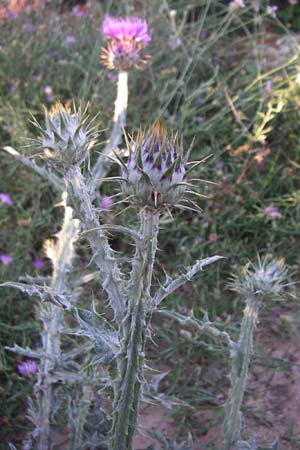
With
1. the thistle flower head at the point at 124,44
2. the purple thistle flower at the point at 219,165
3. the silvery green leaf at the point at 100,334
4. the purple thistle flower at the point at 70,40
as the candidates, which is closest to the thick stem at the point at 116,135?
the thistle flower head at the point at 124,44

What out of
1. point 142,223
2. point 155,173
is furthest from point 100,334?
point 155,173

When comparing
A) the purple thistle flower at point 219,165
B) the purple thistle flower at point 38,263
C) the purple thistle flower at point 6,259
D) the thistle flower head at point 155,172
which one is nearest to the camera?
the thistle flower head at point 155,172

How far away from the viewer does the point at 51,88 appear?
139 inches

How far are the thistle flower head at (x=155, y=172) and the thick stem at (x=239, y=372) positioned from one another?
0.60 m

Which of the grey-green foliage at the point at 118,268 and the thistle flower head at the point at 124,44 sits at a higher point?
the thistle flower head at the point at 124,44

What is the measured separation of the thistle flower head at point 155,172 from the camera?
119cm

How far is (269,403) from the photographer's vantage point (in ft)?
7.43

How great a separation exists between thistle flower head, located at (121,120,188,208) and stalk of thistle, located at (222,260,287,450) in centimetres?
55

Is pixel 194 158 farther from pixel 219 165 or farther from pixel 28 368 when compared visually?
pixel 28 368

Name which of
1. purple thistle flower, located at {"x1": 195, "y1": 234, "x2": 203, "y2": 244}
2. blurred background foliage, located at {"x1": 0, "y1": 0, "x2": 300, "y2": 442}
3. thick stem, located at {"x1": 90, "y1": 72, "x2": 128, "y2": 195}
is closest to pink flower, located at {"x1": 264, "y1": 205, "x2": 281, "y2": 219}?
blurred background foliage, located at {"x1": 0, "y1": 0, "x2": 300, "y2": 442}

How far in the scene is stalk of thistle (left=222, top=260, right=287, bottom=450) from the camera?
5.50 ft

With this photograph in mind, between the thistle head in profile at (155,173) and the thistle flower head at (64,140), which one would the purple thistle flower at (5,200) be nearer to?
the thistle flower head at (64,140)

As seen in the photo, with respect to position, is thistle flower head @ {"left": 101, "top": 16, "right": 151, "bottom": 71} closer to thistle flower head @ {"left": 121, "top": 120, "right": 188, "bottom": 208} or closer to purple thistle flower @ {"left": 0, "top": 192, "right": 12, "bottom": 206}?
purple thistle flower @ {"left": 0, "top": 192, "right": 12, "bottom": 206}

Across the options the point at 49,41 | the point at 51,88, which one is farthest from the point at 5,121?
the point at 49,41
